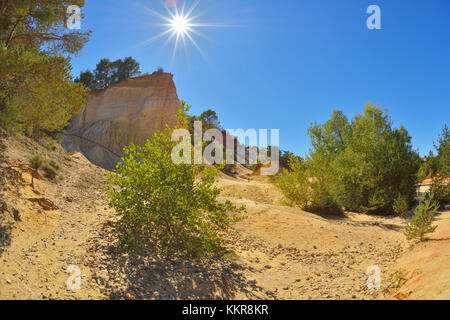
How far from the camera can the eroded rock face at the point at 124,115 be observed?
27125 mm

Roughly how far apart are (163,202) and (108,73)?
3487cm

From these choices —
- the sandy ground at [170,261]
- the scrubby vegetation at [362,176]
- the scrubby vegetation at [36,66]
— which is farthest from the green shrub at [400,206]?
the scrubby vegetation at [36,66]

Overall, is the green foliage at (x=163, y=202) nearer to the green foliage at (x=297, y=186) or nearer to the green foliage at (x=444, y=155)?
the green foliage at (x=297, y=186)

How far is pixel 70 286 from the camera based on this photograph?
137 inches

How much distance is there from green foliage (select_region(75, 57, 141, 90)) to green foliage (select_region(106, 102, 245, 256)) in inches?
A: 1287

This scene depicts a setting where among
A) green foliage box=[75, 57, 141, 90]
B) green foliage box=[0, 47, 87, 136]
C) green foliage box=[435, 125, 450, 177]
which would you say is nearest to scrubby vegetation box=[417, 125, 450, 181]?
green foliage box=[435, 125, 450, 177]

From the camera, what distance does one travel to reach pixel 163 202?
5.34 metres

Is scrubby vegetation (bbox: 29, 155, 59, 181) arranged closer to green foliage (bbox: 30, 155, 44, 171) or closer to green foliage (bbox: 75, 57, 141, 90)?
green foliage (bbox: 30, 155, 44, 171)

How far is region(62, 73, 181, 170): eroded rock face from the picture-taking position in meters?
27.1

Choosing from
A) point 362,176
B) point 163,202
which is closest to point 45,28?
point 163,202

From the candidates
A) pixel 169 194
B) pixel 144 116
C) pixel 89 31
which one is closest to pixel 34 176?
pixel 89 31

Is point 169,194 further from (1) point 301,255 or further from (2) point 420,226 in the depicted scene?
(2) point 420,226

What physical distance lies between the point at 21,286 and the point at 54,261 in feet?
2.77

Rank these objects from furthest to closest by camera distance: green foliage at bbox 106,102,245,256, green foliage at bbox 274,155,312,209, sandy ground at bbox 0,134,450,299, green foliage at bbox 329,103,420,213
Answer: green foliage at bbox 329,103,420,213
green foliage at bbox 274,155,312,209
green foliage at bbox 106,102,245,256
sandy ground at bbox 0,134,450,299
